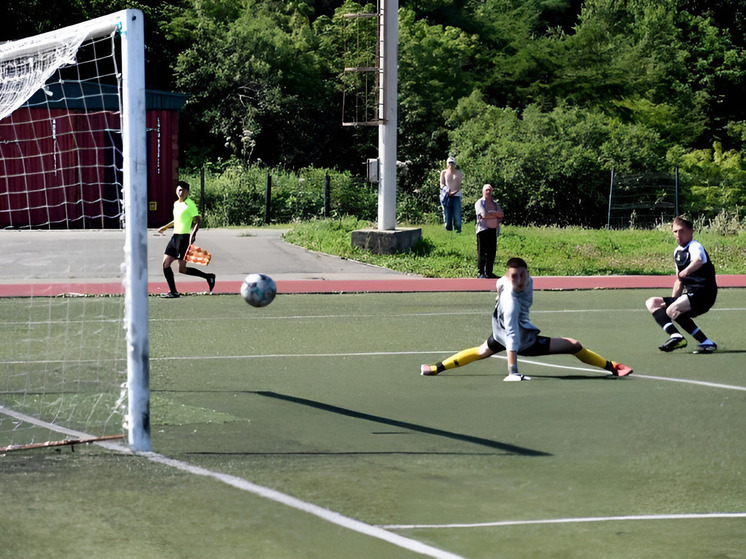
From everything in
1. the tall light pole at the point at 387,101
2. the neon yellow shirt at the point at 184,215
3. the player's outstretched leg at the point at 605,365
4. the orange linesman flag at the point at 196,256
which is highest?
the tall light pole at the point at 387,101

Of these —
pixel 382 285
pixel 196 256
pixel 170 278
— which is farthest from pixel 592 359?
pixel 382 285

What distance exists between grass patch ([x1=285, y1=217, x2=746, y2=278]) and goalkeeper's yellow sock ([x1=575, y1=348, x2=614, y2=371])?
36.7ft

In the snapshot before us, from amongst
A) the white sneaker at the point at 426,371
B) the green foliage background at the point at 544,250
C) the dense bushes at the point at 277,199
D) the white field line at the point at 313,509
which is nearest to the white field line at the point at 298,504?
the white field line at the point at 313,509

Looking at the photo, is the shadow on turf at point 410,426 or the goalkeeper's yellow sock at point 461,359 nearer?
the shadow on turf at point 410,426

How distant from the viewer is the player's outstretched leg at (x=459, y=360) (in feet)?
38.2

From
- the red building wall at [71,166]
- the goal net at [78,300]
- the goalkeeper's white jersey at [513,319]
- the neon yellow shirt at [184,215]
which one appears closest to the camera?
the goal net at [78,300]

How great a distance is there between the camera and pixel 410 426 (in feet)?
31.9

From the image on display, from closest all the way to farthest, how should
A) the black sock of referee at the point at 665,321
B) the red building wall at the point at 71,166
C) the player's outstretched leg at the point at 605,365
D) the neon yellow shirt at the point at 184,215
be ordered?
1. the player's outstretched leg at the point at 605,365
2. the black sock of referee at the point at 665,321
3. the neon yellow shirt at the point at 184,215
4. the red building wall at the point at 71,166

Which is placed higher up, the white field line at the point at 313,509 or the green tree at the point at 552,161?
the green tree at the point at 552,161

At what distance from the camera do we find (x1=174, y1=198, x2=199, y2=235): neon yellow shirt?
18438mm

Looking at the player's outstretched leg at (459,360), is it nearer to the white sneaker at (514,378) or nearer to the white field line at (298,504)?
the white sneaker at (514,378)

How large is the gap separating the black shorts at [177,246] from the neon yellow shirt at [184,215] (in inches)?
3.4

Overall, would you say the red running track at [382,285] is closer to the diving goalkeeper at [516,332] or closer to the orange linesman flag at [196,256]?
the orange linesman flag at [196,256]

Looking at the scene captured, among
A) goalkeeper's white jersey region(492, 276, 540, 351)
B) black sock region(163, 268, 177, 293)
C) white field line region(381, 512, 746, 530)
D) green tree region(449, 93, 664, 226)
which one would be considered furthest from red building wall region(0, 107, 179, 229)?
white field line region(381, 512, 746, 530)
